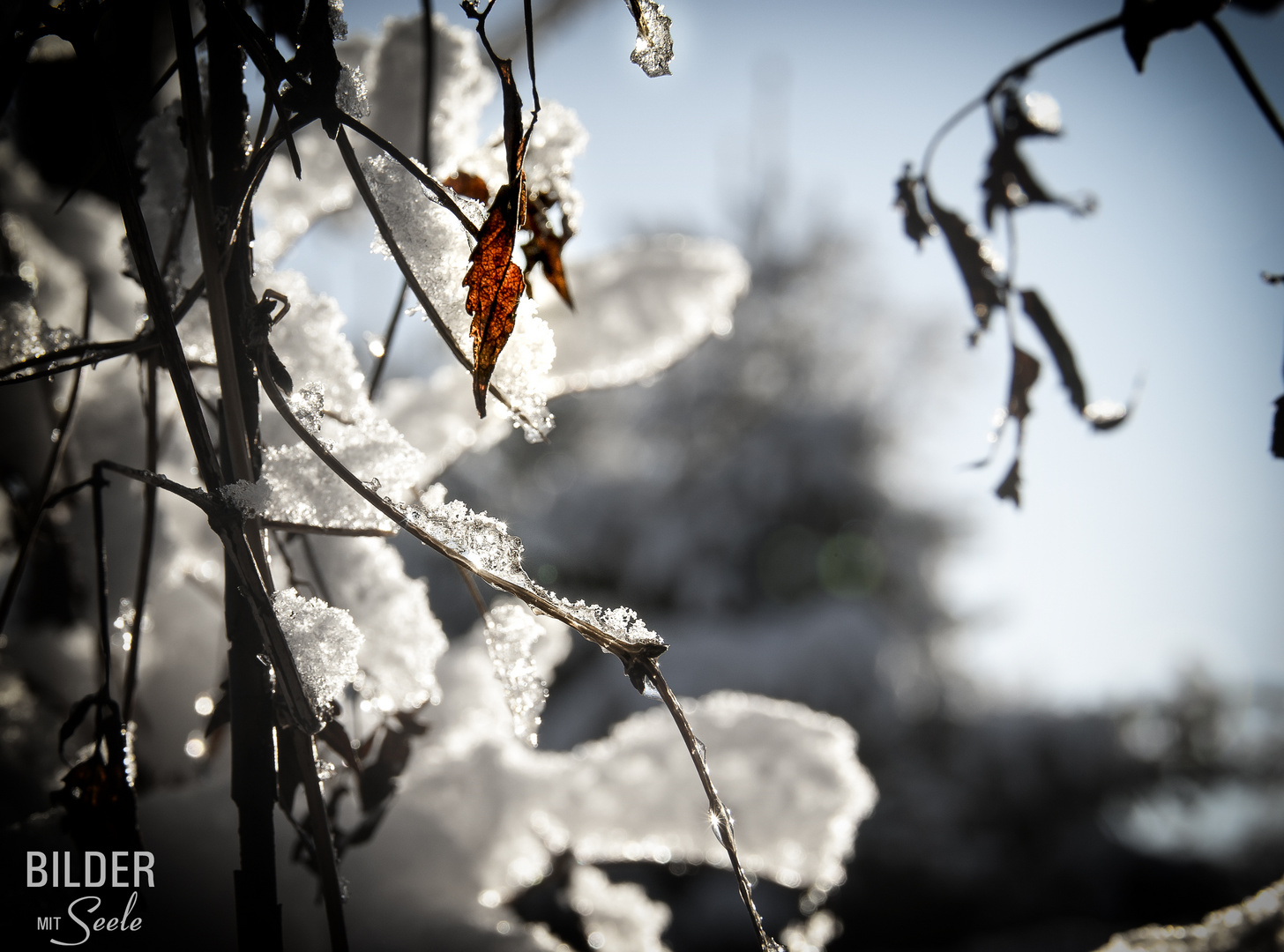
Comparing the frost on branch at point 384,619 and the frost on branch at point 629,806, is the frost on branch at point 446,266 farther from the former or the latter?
the frost on branch at point 629,806

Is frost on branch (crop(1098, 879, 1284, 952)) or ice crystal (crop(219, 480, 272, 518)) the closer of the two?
ice crystal (crop(219, 480, 272, 518))

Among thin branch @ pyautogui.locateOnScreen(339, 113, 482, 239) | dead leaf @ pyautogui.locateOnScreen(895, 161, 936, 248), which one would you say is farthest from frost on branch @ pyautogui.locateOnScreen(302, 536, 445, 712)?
dead leaf @ pyautogui.locateOnScreen(895, 161, 936, 248)

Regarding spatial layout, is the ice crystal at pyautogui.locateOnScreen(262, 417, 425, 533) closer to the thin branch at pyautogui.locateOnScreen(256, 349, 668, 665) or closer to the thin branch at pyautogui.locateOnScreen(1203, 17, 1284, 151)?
the thin branch at pyautogui.locateOnScreen(256, 349, 668, 665)

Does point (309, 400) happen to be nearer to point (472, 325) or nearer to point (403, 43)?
point (472, 325)

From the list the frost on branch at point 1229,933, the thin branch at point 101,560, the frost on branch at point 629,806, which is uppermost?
the thin branch at point 101,560

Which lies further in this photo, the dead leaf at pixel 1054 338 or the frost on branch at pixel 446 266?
the dead leaf at pixel 1054 338

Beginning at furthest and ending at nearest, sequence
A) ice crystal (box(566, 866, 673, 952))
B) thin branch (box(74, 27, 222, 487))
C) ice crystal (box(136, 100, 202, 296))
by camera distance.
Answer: ice crystal (box(566, 866, 673, 952))
ice crystal (box(136, 100, 202, 296))
thin branch (box(74, 27, 222, 487))

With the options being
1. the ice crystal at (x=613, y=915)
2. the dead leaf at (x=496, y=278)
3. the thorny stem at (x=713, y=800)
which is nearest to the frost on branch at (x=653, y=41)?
the dead leaf at (x=496, y=278)
